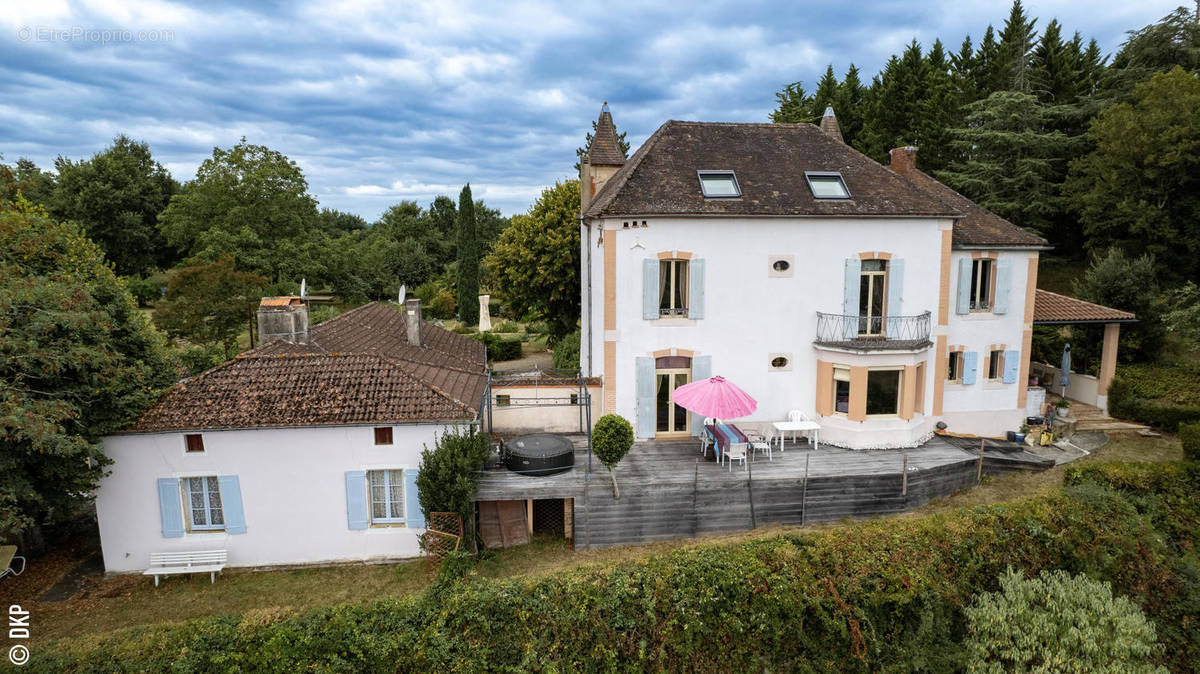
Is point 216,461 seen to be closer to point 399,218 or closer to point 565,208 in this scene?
point 565,208

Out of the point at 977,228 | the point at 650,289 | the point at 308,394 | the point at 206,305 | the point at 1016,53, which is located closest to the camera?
the point at 308,394

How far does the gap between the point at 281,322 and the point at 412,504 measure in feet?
22.9

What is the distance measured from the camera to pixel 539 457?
14000 mm

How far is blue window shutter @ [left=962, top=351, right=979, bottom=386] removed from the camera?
1817 centimetres

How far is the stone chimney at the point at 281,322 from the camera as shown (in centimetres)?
1608

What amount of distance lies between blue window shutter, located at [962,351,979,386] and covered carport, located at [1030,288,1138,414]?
3.16 meters

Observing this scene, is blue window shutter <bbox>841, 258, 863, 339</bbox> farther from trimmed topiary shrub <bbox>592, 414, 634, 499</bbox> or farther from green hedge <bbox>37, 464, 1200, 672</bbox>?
trimmed topiary shrub <bbox>592, 414, 634, 499</bbox>

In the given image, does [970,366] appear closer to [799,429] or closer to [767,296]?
[799,429]

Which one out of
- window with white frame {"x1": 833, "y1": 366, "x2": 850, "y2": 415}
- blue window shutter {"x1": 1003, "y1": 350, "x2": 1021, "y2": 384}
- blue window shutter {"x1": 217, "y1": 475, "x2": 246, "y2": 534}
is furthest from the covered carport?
blue window shutter {"x1": 217, "y1": 475, "x2": 246, "y2": 534}

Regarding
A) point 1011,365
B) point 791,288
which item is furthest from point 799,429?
point 1011,365

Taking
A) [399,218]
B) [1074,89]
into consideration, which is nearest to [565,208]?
[1074,89]

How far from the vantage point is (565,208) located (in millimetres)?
25016

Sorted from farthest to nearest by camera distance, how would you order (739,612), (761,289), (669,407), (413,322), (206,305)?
(206,305)
(413,322)
(669,407)
(761,289)
(739,612)

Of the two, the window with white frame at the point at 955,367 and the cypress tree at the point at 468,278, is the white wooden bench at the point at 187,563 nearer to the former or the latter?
the window with white frame at the point at 955,367
